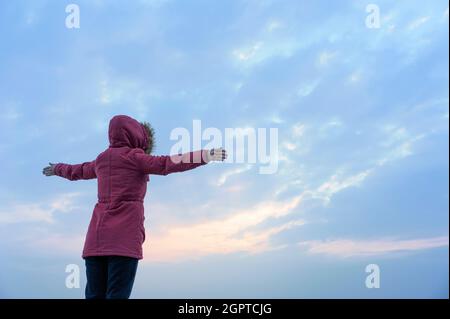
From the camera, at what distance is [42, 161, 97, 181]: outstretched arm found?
205 inches

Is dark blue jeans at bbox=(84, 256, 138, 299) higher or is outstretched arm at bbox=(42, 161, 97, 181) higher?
outstretched arm at bbox=(42, 161, 97, 181)

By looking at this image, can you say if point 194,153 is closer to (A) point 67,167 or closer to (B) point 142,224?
(B) point 142,224

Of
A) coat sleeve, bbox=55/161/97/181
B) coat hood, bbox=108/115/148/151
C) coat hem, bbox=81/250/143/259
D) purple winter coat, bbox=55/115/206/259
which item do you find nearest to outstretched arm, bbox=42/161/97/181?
coat sleeve, bbox=55/161/97/181

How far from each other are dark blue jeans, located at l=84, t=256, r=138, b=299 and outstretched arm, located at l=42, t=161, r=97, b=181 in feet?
3.41

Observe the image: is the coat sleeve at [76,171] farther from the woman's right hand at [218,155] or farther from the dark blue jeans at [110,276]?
the woman's right hand at [218,155]

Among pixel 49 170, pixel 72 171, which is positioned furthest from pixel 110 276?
pixel 49 170

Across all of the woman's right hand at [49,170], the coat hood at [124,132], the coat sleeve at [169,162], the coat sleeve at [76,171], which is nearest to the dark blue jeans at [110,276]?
the coat sleeve at [169,162]

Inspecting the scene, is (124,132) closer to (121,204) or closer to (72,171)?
(121,204)

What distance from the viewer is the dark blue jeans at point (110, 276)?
4.28 metres

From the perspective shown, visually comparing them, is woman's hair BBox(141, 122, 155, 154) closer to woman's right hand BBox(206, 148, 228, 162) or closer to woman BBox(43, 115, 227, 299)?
woman BBox(43, 115, 227, 299)

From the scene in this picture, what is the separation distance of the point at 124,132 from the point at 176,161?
73 cm
